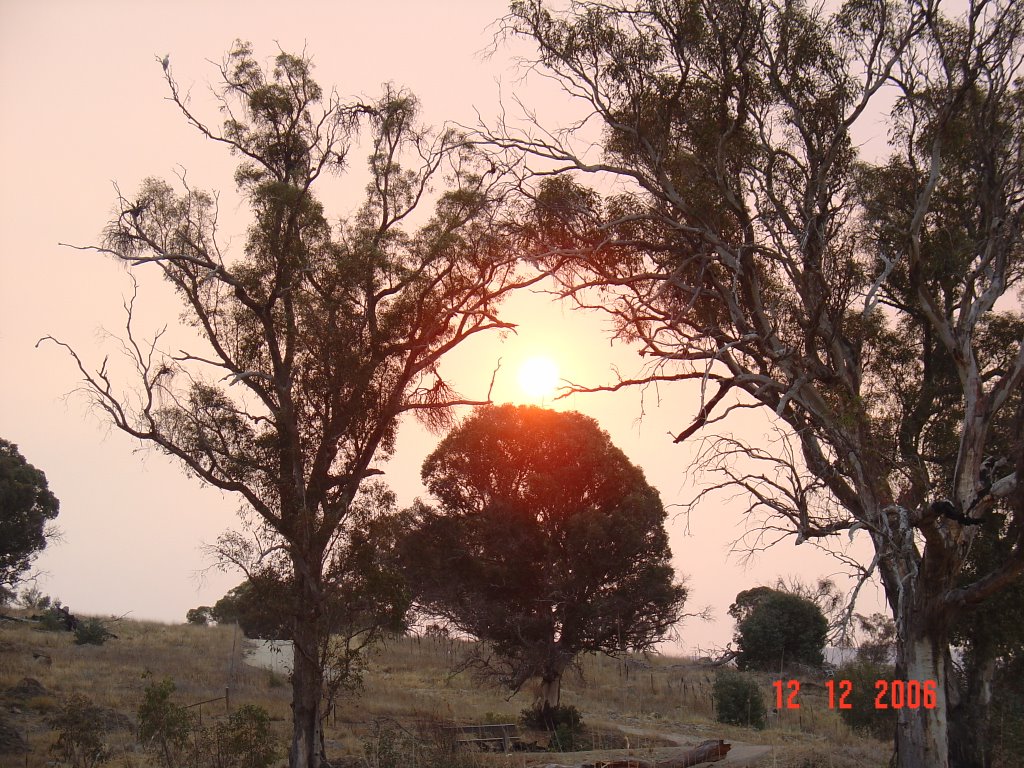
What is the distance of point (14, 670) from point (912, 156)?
22.9 metres

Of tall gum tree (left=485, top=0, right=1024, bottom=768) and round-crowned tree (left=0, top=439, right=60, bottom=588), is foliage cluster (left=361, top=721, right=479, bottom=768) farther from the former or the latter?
round-crowned tree (left=0, top=439, right=60, bottom=588)

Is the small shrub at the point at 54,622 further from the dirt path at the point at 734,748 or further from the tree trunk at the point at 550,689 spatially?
the dirt path at the point at 734,748

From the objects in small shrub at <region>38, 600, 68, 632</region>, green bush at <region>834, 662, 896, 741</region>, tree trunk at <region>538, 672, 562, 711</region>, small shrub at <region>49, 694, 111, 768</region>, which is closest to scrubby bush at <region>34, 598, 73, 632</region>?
small shrub at <region>38, 600, 68, 632</region>

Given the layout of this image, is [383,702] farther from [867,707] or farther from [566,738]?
[867,707]

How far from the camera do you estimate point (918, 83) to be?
552 inches

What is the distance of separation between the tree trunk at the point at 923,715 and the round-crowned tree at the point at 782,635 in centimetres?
2816

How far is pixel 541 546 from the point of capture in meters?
27.6

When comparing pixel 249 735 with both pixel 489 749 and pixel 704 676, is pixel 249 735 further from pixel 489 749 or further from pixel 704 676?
pixel 704 676

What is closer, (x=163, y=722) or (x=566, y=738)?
(x=163, y=722)

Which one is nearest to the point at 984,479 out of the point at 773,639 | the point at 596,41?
the point at 596,41

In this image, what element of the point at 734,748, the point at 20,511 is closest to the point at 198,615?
the point at 20,511

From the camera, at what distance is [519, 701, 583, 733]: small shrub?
24.0 m

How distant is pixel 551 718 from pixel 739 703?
600cm

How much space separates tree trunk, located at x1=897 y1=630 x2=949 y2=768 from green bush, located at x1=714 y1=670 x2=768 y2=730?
1468cm
